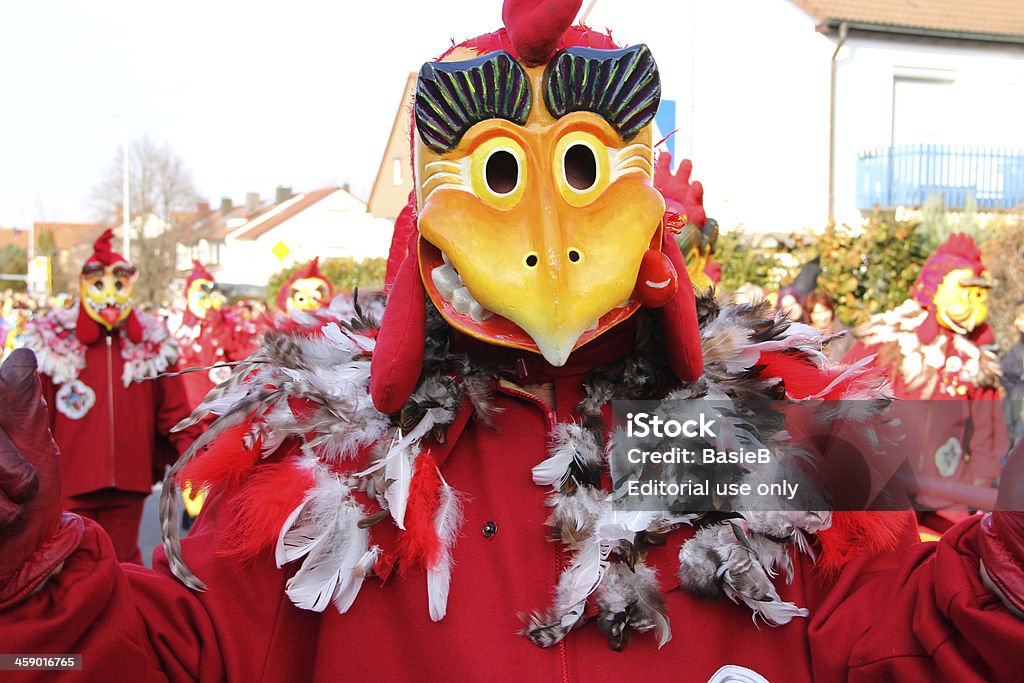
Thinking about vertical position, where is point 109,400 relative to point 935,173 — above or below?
below

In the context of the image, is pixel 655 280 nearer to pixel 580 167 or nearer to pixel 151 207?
pixel 580 167

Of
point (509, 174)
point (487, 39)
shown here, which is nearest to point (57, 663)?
point (509, 174)

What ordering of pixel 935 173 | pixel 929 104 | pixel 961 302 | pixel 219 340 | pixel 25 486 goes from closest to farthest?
pixel 25 486
pixel 961 302
pixel 219 340
pixel 935 173
pixel 929 104

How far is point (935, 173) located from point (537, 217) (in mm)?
14634

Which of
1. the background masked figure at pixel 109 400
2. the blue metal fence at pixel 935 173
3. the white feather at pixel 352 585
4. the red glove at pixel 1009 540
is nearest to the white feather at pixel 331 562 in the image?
the white feather at pixel 352 585

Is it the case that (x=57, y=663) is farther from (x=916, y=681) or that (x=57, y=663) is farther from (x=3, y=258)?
(x=3, y=258)

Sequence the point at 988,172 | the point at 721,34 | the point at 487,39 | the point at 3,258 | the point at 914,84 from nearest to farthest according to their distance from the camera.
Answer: the point at 487,39 < the point at 988,172 < the point at 914,84 < the point at 721,34 < the point at 3,258

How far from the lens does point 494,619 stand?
1.53 metres

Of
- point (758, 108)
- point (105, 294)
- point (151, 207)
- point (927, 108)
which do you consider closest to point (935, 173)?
point (927, 108)

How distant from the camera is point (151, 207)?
34031 mm

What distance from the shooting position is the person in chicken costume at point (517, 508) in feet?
4.80

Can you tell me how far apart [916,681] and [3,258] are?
31637mm

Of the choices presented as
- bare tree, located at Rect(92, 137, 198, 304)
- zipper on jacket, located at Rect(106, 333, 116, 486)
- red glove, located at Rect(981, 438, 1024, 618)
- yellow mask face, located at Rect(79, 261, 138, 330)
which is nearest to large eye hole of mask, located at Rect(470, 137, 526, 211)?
red glove, located at Rect(981, 438, 1024, 618)

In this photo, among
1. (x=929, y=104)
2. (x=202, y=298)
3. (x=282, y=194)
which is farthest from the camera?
(x=282, y=194)
